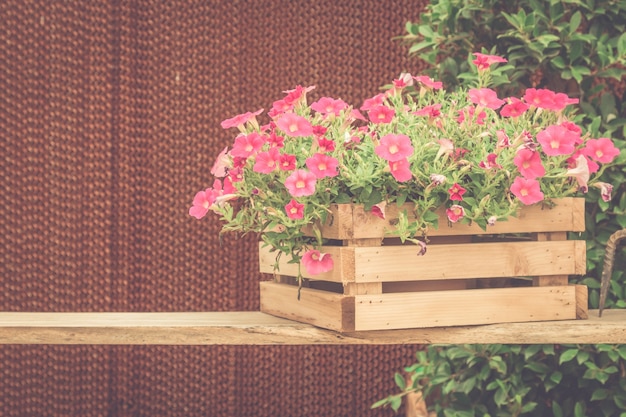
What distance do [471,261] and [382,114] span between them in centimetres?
32

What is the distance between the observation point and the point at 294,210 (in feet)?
4.07

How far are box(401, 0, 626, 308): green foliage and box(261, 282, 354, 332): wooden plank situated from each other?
723 mm

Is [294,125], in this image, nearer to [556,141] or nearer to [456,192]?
[456,192]

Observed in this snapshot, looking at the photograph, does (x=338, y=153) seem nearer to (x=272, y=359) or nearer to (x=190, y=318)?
(x=190, y=318)

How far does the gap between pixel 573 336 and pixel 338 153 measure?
55 cm

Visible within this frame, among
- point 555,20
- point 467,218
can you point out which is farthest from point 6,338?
point 555,20

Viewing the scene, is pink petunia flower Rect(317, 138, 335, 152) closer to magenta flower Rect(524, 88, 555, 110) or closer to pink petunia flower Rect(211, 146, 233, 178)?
pink petunia flower Rect(211, 146, 233, 178)

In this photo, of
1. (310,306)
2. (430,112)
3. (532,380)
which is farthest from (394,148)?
(532,380)

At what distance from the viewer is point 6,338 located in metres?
1.30

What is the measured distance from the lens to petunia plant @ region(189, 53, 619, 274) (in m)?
1.24

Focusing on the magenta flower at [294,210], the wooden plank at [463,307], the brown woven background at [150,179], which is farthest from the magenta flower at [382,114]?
the brown woven background at [150,179]

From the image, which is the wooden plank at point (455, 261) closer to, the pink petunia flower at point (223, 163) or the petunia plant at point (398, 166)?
the petunia plant at point (398, 166)

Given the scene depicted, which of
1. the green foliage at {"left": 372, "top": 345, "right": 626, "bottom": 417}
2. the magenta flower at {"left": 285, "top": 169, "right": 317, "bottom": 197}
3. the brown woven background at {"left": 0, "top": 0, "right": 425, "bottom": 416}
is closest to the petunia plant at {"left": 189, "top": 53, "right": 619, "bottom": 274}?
the magenta flower at {"left": 285, "top": 169, "right": 317, "bottom": 197}

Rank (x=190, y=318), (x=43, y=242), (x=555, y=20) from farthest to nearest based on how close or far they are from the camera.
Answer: (x=43, y=242), (x=555, y=20), (x=190, y=318)
